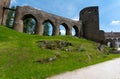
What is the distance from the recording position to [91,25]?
47531 mm

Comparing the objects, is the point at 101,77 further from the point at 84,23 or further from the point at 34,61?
the point at 84,23

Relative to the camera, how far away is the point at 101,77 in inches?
353

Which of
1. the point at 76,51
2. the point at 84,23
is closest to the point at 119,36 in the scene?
the point at 84,23

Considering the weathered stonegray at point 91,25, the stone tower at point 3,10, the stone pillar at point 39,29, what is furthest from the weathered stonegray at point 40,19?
the stone tower at point 3,10

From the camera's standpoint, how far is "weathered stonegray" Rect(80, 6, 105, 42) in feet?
151

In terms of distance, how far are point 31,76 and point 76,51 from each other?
1103cm

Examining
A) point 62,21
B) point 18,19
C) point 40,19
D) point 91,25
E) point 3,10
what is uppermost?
point 3,10

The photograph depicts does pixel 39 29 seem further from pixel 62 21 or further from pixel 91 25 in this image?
pixel 91 25

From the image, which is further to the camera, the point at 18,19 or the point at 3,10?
the point at 3,10

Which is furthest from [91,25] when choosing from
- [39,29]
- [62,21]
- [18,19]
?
[18,19]

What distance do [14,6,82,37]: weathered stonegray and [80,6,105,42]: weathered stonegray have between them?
10.2 ft

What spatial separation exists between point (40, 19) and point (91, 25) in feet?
55.8

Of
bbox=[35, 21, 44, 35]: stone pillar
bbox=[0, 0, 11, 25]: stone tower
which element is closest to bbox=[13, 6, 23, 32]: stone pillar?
bbox=[0, 0, 11, 25]: stone tower

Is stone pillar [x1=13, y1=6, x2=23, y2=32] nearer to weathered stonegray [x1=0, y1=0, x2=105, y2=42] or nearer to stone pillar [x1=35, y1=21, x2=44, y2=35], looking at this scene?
weathered stonegray [x1=0, y1=0, x2=105, y2=42]
